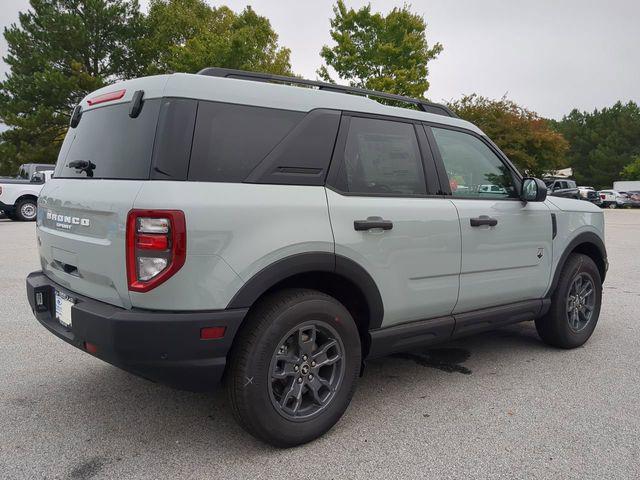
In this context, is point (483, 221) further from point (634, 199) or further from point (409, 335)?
point (634, 199)

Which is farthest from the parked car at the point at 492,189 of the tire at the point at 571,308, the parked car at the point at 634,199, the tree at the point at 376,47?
the parked car at the point at 634,199

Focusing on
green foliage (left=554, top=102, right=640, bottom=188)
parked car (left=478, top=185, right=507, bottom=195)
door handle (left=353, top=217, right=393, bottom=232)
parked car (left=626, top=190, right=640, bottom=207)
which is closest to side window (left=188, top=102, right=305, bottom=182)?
door handle (left=353, top=217, right=393, bottom=232)

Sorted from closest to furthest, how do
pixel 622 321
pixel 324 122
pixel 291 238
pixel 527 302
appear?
pixel 291 238 → pixel 324 122 → pixel 527 302 → pixel 622 321

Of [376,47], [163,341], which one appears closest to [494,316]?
[163,341]

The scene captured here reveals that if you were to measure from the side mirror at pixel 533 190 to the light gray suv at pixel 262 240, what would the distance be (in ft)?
1.24

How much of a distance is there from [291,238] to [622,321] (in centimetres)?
431

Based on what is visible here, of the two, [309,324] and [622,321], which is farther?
[622,321]

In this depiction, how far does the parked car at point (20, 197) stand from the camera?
54.5ft

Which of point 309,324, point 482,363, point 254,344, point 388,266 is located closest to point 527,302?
point 482,363

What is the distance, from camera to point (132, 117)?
2.62m

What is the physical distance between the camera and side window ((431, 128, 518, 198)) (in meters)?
3.55

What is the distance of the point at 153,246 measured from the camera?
90.4 inches

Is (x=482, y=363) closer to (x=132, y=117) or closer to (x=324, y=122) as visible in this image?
(x=324, y=122)

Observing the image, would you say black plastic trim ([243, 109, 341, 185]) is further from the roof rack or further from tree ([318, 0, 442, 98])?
tree ([318, 0, 442, 98])
